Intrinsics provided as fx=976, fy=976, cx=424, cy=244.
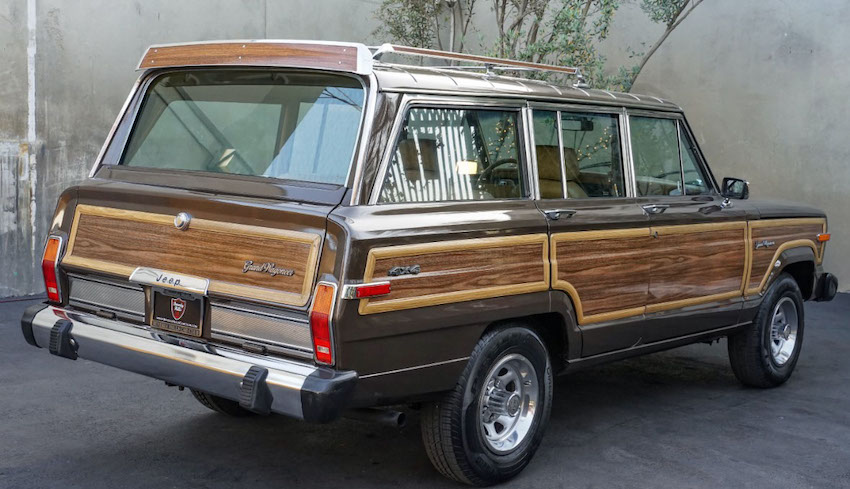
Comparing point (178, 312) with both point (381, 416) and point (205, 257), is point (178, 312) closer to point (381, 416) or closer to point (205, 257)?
point (205, 257)

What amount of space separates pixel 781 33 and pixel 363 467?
8.76 meters

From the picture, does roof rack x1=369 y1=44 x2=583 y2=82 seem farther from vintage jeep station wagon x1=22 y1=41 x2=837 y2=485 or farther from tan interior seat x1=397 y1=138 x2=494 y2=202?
tan interior seat x1=397 y1=138 x2=494 y2=202

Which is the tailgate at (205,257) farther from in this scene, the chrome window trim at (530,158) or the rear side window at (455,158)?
the chrome window trim at (530,158)

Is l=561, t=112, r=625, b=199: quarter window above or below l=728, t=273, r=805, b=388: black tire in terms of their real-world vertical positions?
above

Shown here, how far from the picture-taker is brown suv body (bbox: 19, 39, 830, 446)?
400 cm

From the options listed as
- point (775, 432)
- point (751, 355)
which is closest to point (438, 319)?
point (775, 432)

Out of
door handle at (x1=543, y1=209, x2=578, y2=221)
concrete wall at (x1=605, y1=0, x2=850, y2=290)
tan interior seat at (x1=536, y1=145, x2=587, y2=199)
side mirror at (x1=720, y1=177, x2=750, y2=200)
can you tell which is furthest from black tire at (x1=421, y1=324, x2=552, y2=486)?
concrete wall at (x1=605, y1=0, x2=850, y2=290)

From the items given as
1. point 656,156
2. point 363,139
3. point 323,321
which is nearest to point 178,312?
point 323,321

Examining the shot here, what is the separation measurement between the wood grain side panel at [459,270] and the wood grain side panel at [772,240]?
7.20ft

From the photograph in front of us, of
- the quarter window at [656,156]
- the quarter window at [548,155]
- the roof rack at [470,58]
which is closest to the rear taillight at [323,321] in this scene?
the roof rack at [470,58]

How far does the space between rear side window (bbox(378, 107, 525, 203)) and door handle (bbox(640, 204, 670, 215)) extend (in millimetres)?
980

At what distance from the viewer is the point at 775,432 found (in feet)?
19.0

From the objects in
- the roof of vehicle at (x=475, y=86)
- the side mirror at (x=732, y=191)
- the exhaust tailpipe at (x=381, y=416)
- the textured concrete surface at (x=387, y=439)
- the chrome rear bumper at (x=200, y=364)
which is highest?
the roof of vehicle at (x=475, y=86)

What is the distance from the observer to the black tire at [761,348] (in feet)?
21.6
